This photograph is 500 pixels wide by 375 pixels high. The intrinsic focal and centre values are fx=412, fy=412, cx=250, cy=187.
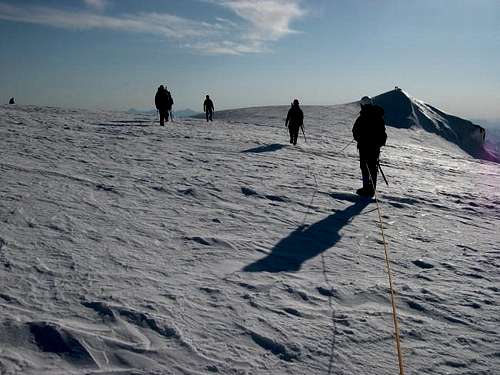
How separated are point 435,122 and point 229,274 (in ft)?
181

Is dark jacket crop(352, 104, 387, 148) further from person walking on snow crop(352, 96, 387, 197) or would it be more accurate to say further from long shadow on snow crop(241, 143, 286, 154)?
long shadow on snow crop(241, 143, 286, 154)

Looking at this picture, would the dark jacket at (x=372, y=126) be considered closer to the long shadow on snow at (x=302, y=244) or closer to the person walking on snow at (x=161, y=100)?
the long shadow on snow at (x=302, y=244)

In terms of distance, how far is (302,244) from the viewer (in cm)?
631

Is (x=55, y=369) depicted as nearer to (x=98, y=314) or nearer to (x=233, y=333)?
(x=98, y=314)

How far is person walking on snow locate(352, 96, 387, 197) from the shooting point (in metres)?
9.21

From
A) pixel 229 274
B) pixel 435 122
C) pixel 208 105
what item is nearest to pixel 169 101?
pixel 208 105

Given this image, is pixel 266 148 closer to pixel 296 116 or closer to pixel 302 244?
pixel 296 116

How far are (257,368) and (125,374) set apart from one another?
1038mm

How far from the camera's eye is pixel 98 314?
386 centimetres

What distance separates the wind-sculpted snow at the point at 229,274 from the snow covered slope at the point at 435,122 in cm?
4427

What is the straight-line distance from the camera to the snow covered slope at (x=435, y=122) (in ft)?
167

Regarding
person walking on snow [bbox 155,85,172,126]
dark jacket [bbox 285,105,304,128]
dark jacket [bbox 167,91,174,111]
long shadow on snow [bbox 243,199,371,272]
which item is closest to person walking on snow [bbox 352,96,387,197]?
long shadow on snow [bbox 243,199,371,272]

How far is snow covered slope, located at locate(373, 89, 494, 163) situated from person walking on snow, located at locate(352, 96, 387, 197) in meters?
42.4

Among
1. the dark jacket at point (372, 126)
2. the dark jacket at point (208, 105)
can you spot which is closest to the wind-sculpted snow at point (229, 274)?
the dark jacket at point (372, 126)
